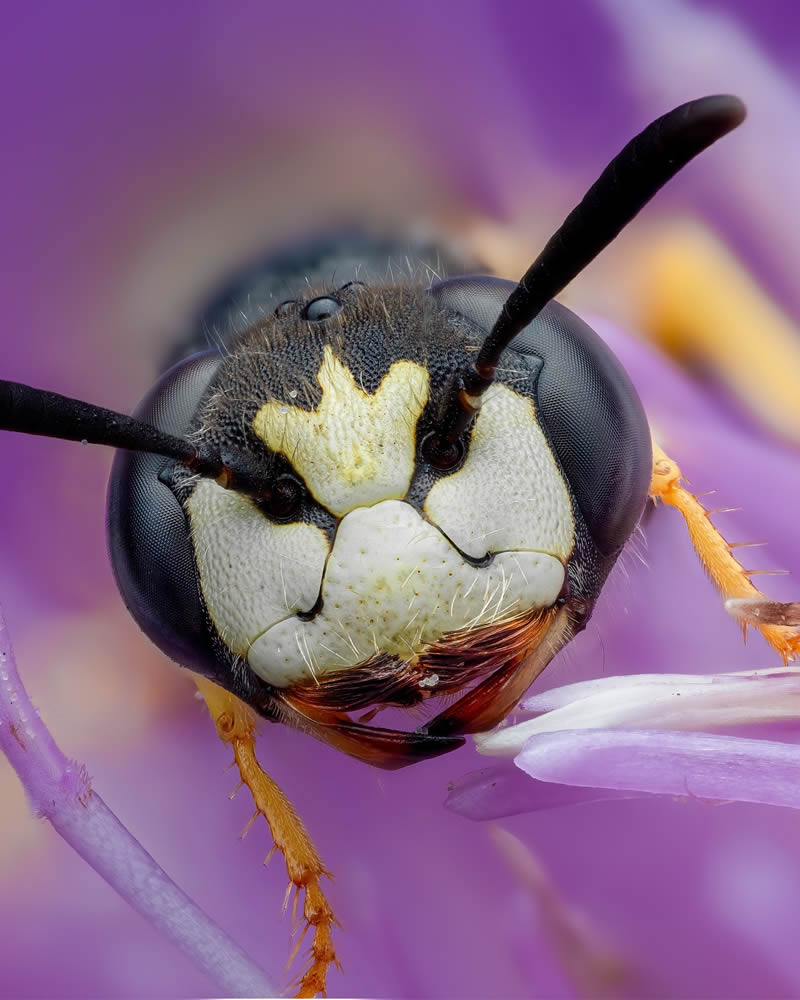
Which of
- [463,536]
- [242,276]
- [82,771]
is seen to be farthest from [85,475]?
[463,536]

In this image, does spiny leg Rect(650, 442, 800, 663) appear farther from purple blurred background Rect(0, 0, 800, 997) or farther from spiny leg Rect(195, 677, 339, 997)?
spiny leg Rect(195, 677, 339, 997)

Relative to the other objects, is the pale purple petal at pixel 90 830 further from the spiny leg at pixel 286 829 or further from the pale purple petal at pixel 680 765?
the pale purple petal at pixel 680 765

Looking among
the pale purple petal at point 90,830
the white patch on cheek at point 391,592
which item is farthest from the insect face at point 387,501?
the pale purple petal at point 90,830

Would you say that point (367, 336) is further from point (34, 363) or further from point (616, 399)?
point (34, 363)

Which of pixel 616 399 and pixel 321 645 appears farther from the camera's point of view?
pixel 616 399

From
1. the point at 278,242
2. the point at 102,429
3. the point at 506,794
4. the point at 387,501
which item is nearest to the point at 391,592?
the point at 387,501

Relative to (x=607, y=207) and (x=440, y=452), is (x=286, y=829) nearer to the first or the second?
(x=440, y=452)
